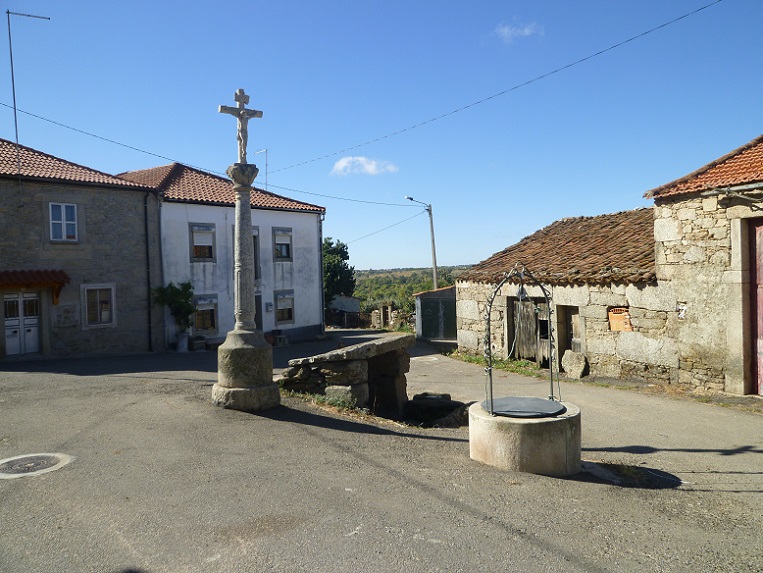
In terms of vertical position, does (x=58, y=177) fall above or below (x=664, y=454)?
above

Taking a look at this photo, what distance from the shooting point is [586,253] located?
579 inches

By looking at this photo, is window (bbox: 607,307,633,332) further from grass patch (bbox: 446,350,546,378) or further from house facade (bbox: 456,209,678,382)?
grass patch (bbox: 446,350,546,378)

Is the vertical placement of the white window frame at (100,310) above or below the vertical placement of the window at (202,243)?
below

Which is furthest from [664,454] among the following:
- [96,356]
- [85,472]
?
[96,356]

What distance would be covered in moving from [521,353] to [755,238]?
23.6 ft

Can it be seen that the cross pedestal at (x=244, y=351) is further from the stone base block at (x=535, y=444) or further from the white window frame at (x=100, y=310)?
the white window frame at (x=100, y=310)

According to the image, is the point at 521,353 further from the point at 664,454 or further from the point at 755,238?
the point at 664,454

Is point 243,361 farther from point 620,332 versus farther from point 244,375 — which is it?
point 620,332

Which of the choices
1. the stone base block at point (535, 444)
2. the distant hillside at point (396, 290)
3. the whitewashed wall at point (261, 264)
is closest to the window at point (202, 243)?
the whitewashed wall at point (261, 264)

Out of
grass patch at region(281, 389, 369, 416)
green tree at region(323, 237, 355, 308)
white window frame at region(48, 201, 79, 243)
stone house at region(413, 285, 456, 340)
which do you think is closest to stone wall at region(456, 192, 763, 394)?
grass patch at region(281, 389, 369, 416)

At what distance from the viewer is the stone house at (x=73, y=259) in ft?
50.4

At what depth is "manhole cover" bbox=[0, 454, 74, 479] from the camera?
16.5ft

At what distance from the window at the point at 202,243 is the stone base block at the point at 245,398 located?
13.9 metres

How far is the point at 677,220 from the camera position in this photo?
1062 cm
